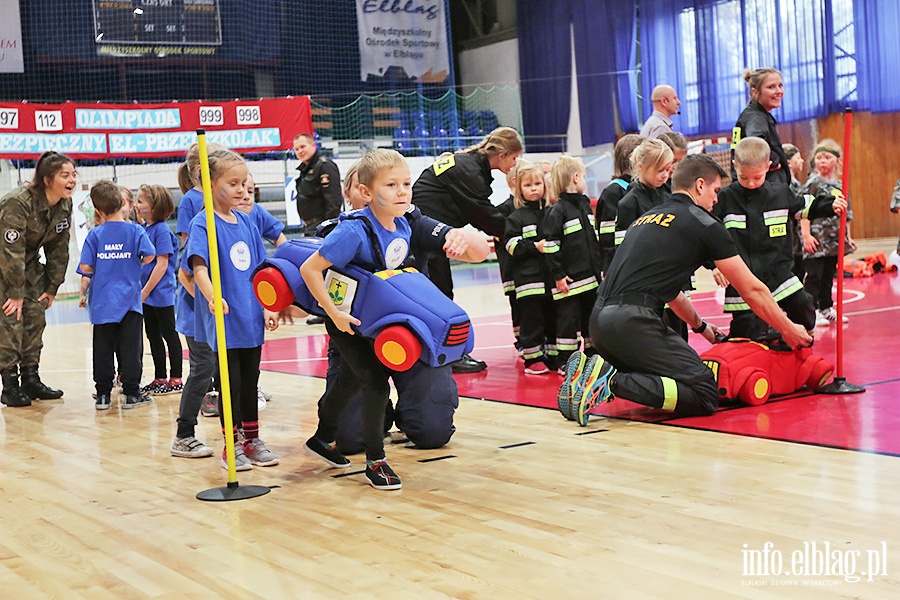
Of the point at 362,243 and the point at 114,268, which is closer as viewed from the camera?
the point at 362,243

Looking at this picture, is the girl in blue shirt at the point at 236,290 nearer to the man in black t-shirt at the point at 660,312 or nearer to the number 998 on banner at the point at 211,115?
the man in black t-shirt at the point at 660,312

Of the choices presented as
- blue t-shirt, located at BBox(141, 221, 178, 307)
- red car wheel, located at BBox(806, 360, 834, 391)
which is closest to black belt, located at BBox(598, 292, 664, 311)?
red car wheel, located at BBox(806, 360, 834, 391)

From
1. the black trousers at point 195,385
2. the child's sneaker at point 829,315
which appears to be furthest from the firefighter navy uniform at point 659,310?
the child's sneaker at point 829,315

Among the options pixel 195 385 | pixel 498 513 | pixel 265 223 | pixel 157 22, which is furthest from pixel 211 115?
pixel 498 513

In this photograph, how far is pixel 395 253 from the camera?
3.66m

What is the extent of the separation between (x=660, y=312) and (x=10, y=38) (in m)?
15.6

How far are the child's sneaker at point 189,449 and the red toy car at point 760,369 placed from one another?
2248 mm

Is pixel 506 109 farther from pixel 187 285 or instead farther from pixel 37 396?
pixel 187 285

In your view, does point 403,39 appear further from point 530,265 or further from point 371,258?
point 371,258

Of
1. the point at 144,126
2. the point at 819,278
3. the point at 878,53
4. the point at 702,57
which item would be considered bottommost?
the point at 819,278

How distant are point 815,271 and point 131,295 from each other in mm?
4885

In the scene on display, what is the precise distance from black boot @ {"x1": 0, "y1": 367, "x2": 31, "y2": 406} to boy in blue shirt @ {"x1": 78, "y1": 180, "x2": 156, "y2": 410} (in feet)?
1.89

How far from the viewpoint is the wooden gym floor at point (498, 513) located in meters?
2.46

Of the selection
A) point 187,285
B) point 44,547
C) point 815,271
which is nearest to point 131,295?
point 187,285
